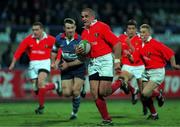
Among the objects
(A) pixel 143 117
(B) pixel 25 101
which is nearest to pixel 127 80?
(A) pixel 143 117

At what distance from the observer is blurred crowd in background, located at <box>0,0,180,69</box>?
23.8 metres

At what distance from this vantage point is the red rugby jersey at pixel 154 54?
14141mm

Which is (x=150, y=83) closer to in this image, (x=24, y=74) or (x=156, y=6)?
(x=24, y=74)

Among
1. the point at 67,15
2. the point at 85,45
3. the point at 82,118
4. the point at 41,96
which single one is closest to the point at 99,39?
the point at 85,45

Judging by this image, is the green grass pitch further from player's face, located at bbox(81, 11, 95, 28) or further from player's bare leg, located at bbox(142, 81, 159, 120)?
player's face, located at bbox(81, 11, 95, 28)

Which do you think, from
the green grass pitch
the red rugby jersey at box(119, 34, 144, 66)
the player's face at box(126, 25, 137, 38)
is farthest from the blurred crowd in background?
the player's face at box(126, 25, 137, 38)

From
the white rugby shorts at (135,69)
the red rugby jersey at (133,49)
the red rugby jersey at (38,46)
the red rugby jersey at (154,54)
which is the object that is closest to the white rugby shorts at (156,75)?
the red rugby jersey at (154,54)

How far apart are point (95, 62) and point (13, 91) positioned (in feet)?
31.8

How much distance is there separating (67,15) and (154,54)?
431 inches

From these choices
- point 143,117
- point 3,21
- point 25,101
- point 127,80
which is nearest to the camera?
point 143,117

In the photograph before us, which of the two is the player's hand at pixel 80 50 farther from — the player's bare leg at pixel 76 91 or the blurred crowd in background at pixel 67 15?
the blurred crowd in background at pixel 67 15

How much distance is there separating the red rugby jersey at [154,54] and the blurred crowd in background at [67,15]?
32.7 ft

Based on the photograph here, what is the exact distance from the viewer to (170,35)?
25438 mm

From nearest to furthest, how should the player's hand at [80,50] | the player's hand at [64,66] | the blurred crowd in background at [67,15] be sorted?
the player's hand at [80,50] → the player's hand at [64,66] → the blurred crowd in background at [67,15]
